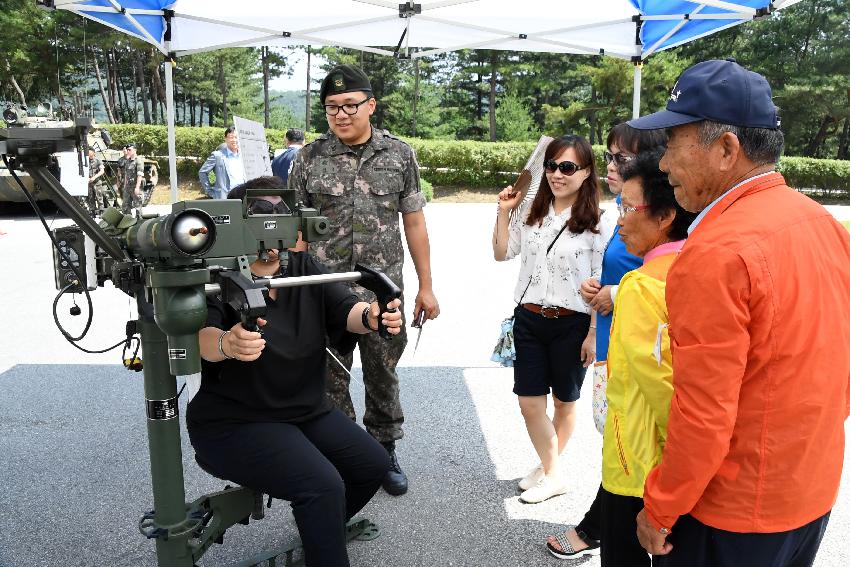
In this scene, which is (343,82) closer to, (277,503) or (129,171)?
(277,503)

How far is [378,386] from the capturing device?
3.41 metres

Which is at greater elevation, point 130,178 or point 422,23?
point 422,23

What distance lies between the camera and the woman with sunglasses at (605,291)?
7.34 ft

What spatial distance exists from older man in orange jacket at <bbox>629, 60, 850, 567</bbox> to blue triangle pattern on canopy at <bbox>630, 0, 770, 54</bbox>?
439 cm

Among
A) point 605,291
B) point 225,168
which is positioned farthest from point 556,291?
point 225,168

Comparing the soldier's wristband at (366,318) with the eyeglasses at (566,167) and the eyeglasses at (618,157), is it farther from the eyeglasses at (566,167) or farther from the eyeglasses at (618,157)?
the eyeglasses at (566,167)

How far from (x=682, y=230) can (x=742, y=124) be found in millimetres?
595

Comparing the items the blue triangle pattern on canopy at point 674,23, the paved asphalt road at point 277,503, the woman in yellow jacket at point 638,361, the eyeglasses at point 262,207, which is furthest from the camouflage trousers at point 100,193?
the woman in yellow jacket at point 638,361

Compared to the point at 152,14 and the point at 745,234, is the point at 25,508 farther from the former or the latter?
the point at 152,14

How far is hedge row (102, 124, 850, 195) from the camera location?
25.8m

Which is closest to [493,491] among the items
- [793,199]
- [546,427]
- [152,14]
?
[546,427]

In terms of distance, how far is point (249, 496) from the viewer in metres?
2.41

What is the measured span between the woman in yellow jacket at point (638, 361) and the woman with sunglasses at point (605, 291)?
278 millimetres

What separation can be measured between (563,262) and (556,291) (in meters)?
0.13
